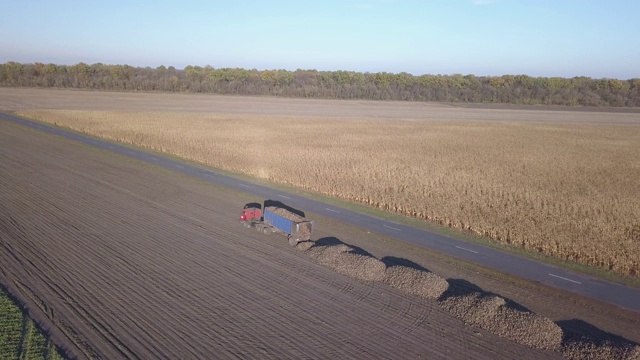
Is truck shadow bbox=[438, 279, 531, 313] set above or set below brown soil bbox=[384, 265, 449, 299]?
below

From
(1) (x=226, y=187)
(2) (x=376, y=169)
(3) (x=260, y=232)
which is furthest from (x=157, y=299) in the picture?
(2) (x=376, y=169)

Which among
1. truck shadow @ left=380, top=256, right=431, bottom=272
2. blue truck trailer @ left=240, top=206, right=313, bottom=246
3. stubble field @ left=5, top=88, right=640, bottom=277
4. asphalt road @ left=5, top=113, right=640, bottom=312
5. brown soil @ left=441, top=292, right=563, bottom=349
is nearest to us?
brown soil @ left=441, top=292, right=563, bottom=349

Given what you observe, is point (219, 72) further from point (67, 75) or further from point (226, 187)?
point (226, 187)

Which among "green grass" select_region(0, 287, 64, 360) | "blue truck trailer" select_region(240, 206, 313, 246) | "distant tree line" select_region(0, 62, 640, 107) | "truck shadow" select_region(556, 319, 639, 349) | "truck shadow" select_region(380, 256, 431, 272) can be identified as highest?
"distant tree line" select_region(0, 62, 640, 107)

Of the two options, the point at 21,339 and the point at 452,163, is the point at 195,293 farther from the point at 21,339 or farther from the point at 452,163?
the point at 452,163

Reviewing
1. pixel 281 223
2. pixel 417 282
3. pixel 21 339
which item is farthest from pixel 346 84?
pixel 21 339

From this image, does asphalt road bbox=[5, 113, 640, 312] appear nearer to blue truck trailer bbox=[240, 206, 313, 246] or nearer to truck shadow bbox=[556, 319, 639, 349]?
truck shadow bbox=[556, 319, 639, 349]

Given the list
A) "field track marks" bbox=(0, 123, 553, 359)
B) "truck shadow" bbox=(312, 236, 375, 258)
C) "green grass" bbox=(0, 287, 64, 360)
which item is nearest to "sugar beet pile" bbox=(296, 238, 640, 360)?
"field track marks" bbox=(0, 123, 553, 359)
